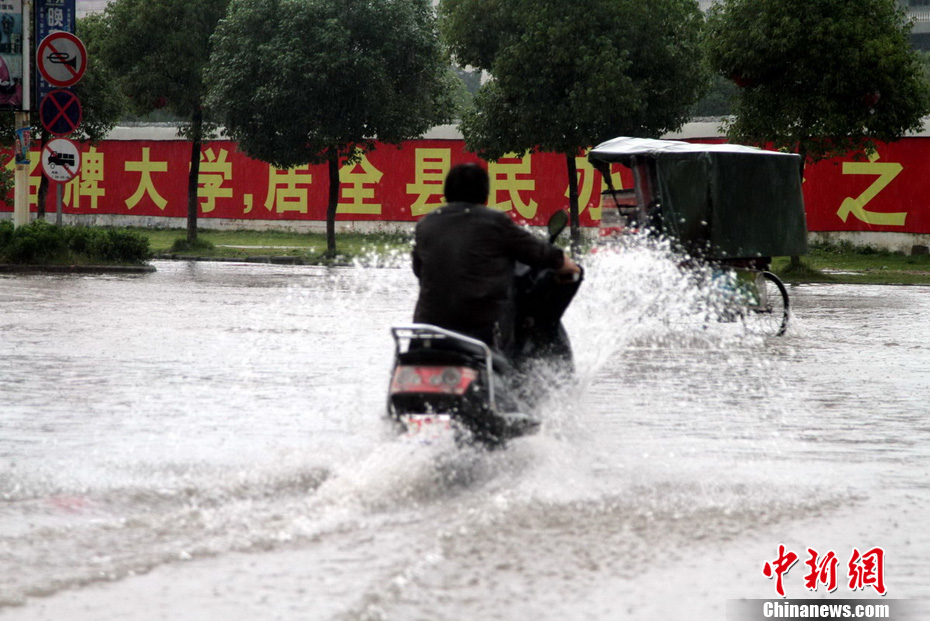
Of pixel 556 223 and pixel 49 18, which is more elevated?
pixel 49 18

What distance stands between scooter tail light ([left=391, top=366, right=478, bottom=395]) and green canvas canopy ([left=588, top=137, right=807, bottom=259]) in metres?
10.1

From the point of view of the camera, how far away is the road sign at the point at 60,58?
995 inches

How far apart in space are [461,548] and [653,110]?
85.2ft

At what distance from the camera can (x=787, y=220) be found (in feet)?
56.6

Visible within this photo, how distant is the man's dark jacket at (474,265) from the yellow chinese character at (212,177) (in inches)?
1460

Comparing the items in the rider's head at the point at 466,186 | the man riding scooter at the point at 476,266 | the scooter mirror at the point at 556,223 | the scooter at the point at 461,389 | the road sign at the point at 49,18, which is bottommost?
the scooter at the point at 461,389

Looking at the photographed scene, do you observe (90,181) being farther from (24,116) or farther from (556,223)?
(556,223)

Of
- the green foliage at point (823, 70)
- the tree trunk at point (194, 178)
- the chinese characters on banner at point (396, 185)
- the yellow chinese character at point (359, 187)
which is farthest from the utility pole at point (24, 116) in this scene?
the yellow chinese character at point (359, 187)

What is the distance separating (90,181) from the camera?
150 ft

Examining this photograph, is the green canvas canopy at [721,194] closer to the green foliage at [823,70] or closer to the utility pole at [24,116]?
the green foliage at [823,70]

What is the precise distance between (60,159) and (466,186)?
765 inches

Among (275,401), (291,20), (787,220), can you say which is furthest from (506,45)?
(275,401)

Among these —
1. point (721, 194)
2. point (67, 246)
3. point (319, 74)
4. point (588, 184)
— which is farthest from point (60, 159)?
point (588, 184)

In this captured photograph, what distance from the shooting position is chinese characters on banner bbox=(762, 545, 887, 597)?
5012 millimetres
